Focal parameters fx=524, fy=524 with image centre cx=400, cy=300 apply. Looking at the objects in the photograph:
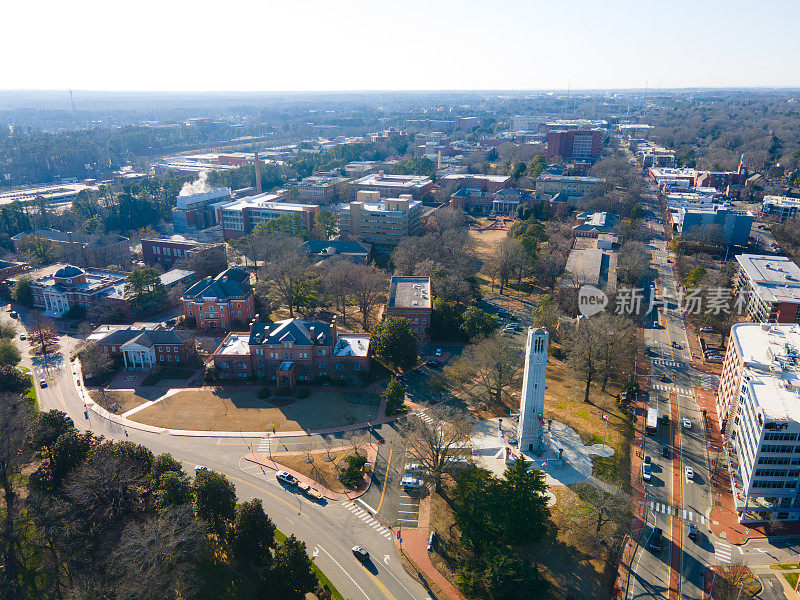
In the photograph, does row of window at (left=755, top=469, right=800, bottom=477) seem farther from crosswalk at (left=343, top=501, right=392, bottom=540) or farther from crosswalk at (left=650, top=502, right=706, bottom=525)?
crosswalk at (left=343, top=501, right=392, bottom=540)

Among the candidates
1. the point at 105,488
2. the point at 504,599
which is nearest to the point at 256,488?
the point at 105,488

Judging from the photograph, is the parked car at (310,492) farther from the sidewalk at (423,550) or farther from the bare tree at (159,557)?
the bare tree at (159,557)

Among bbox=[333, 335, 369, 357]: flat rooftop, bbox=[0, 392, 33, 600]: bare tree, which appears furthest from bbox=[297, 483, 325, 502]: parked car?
bbox=[0, 392, 33, 600]: bare tree

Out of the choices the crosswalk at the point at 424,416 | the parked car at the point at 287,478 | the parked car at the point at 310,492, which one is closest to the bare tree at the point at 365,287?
the crosswalk at the point at 424,416

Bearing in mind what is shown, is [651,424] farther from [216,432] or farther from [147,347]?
[147,347]

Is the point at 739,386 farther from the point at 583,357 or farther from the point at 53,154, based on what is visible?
the point at 53,154
